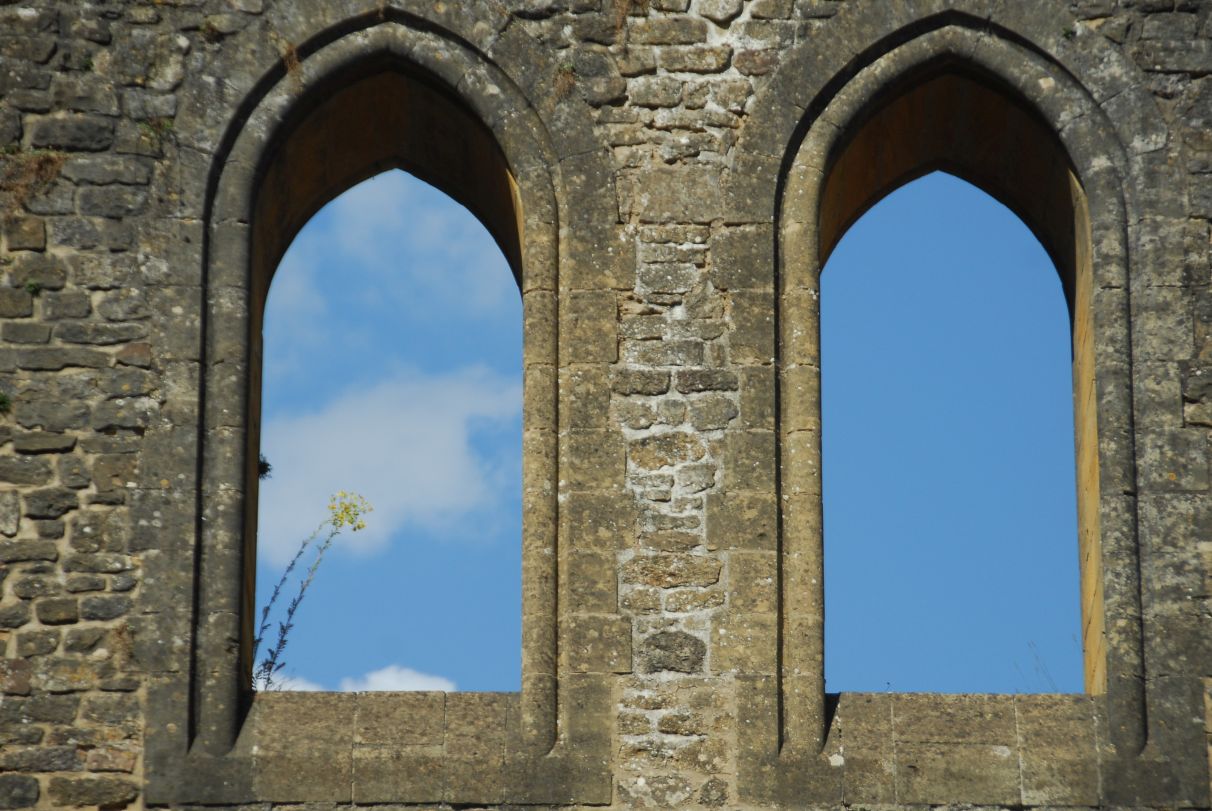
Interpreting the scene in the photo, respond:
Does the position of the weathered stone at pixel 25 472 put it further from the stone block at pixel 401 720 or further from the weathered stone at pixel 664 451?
the weathered stone at pixel 664 451

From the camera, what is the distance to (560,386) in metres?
12.2

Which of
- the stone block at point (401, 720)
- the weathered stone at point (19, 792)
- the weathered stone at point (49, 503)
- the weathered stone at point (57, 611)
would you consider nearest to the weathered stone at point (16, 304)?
the weathered stone at point (49, 503)

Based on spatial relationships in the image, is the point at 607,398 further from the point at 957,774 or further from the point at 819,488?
the point at 957,774

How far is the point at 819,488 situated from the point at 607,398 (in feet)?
3.14

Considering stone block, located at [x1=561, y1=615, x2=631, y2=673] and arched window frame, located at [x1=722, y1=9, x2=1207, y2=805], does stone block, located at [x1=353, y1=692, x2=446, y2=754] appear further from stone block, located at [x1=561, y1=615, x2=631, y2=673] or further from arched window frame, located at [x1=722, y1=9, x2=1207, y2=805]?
arched window frame, located at [x1=722, y1=9, x2=1207, y2=805]

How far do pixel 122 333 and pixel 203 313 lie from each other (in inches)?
13.6

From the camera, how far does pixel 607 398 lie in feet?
39.9

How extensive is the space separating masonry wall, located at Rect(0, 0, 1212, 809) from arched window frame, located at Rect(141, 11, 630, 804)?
2 centimetres

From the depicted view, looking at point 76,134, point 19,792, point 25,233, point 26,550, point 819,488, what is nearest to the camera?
point 19,792

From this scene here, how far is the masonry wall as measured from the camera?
11.7m

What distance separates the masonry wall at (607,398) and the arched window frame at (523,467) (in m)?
0.02

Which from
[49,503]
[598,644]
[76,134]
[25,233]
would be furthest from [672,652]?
[76,134]

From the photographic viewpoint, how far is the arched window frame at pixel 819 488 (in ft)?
38.3

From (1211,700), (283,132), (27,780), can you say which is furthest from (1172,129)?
(27,780)
